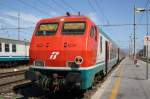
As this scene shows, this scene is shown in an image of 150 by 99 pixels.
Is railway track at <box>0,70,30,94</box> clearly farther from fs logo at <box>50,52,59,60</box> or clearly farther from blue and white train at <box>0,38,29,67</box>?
blue and white train at <box>0,38,29,67</box>

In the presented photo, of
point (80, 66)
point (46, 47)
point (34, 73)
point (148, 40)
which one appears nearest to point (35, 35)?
point (46, 47)

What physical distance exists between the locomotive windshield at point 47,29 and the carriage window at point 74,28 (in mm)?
407

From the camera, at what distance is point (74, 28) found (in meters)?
11.5

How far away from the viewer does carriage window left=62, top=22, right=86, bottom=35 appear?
11.4 meters

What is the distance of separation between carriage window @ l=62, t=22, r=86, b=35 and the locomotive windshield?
407mm

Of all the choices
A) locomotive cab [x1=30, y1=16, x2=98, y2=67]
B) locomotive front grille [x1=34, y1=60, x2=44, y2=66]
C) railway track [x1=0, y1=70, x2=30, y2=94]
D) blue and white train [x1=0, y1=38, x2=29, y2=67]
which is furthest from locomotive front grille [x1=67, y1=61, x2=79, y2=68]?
blue and white train [x1=0, y1=38, x2=29, y2=67]

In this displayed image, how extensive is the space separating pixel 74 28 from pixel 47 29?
112 cm

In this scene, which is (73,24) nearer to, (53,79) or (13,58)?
(53,79)

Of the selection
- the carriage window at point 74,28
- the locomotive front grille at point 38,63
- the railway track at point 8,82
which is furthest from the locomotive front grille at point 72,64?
the railway track at point 8,82

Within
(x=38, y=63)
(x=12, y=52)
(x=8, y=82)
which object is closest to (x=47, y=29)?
(x=38, y=63)

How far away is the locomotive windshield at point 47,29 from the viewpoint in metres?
11.8

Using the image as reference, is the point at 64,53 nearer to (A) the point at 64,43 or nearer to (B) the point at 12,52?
(A) the point at 64,43

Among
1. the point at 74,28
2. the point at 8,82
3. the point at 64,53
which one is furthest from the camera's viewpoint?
the point at 8,82

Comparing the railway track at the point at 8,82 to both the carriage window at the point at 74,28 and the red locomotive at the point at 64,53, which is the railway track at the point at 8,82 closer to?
the red locomotive at the point at 64,53
